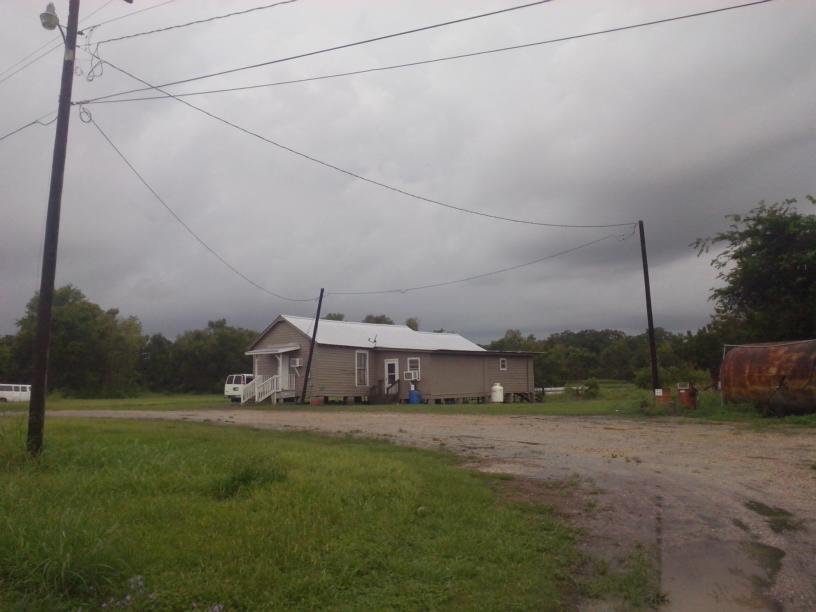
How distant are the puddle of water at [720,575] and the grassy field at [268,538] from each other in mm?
525

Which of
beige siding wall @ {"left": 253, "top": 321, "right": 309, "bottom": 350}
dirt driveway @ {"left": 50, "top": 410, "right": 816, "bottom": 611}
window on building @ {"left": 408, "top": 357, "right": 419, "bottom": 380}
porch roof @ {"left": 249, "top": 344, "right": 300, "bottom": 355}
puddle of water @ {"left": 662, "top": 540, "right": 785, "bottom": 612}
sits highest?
beige siding wall @ {"left": 253, "top": 321, "right": 309, "bottom": 350}

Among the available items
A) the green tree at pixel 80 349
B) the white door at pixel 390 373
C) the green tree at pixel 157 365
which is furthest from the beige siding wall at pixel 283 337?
the green tree at pixel 157 365

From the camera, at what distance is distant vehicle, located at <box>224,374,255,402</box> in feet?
125

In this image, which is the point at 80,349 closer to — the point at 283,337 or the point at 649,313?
the point at 283,337

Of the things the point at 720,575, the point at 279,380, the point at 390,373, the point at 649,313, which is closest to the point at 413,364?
the point at 390,373

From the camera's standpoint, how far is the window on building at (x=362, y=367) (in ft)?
121

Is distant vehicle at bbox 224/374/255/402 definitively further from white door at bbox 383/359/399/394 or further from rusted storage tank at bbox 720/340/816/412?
rusted storage tank at bbox 720/340/816/412

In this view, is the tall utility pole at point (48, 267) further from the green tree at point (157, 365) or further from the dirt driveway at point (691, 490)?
the green tree at point (157, 365)

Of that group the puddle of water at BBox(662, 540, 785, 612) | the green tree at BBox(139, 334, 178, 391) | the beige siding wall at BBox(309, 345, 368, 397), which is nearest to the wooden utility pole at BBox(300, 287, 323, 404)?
the beige siding wall at BBox(309, 345, 368, 397)

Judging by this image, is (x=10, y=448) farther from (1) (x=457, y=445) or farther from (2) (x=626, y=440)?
(2) (x=626, y=440)

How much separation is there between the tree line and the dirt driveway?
1040 cm

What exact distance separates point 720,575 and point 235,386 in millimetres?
A: 36305

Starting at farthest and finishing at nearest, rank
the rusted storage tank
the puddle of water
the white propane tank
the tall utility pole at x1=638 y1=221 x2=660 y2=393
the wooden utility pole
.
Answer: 1. the white propane tank
2. the wooden utility pole
3. the tall utility pole at x1=638 y1=221 x2=660 y2=393
4. the rusted storage tank
5. the puddle of water

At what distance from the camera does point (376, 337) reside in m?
39.6
